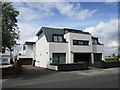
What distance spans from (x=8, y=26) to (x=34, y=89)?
845cm

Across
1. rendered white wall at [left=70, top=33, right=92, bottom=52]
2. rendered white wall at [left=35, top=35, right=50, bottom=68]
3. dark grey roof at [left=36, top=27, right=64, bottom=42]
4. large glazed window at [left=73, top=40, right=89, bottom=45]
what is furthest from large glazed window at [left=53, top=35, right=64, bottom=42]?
large glazed window at [left=73, top=40, right=89, bottom=45]

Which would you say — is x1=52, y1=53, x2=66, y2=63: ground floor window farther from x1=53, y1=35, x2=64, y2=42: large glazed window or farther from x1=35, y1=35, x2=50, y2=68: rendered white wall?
x1=53, y1=35, x2=64, y2=42: large glazed window

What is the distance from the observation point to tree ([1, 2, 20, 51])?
12047 millimetres

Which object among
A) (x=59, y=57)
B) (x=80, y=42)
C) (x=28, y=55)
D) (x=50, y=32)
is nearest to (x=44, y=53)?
(x=59, y=57)

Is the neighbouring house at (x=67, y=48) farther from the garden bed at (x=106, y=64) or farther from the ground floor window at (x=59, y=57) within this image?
the garden bed at (x=106, y=64)

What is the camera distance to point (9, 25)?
13031mm

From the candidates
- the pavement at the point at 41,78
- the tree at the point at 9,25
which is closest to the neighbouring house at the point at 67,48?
the pavement at the point at 41,78

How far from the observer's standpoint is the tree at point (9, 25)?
474 inches

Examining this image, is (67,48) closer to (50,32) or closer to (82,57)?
(82,57)

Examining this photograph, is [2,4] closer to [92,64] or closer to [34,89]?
[34,89]

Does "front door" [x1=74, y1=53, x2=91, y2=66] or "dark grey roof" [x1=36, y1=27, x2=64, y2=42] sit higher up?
"dark grey roof" [x1=36, y1=27, x2=64, y2=42]

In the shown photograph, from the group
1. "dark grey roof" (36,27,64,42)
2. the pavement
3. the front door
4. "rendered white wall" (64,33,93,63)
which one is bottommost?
the pavement

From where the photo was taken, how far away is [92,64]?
907 inches

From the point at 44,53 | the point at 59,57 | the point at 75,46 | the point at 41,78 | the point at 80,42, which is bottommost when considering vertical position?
the point at 41,78
